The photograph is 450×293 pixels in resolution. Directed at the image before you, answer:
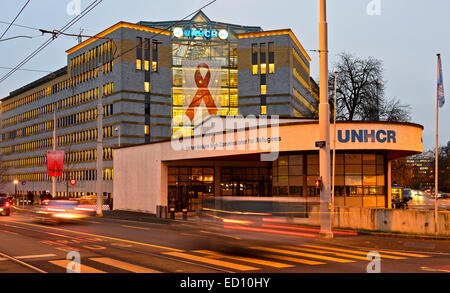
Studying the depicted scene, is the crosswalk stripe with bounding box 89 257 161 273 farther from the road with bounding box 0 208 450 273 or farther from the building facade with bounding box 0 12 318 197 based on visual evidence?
the building facade with bounding box 0 12 318 197

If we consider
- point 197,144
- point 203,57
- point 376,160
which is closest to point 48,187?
point 203,57

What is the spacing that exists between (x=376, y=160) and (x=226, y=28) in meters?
60.1

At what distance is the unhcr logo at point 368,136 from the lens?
31.3 m

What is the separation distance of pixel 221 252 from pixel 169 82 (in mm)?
71336

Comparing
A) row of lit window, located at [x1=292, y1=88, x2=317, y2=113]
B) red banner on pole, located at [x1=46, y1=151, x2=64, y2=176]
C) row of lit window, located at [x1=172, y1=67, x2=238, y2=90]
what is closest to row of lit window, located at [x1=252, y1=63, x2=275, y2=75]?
row of lit window, located at [x1=172, y1=67, x2=238, y2=90]

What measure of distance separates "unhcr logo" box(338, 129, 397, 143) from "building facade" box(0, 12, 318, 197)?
52106 mm

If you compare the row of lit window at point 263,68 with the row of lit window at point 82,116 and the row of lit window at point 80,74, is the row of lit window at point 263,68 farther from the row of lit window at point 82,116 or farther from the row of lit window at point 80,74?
the row of lit window at point 82,116

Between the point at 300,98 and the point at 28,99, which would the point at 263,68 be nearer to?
the point at 300,98

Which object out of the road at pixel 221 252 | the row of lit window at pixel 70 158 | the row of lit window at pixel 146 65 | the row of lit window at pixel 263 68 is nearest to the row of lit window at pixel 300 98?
the row of lit window at pixel 263 68

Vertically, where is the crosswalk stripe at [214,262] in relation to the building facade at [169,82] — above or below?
below

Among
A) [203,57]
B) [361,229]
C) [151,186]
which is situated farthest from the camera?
[203,57]

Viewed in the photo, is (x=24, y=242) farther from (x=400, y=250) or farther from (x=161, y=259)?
(x=400, y=250)

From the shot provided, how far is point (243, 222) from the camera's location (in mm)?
25078

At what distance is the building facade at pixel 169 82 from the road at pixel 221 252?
5855 centimetres
